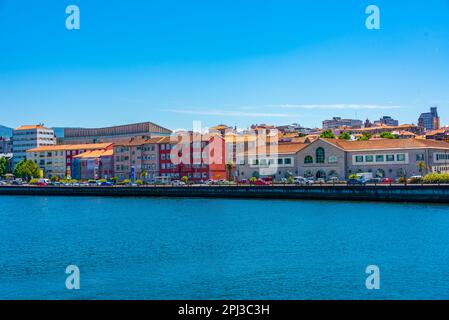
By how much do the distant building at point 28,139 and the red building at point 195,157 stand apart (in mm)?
78283

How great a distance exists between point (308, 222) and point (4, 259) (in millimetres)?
23597

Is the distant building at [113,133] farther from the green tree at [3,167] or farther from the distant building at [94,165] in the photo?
the green tree at [3,167]

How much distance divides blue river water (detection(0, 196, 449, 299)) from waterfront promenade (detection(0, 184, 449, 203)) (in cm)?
547

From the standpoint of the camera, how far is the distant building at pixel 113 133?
13107cm

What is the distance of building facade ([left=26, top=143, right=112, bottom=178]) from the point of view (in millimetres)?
130538

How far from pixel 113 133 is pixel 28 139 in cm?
4127

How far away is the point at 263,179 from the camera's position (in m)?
90.4

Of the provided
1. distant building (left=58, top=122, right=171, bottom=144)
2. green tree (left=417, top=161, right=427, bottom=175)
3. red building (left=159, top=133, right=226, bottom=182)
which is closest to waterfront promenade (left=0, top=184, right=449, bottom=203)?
green tree (left=417, top=161, right=427, bottom=175)

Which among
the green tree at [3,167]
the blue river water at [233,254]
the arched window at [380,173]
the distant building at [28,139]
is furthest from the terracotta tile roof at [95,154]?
the blue river water at [233,254]

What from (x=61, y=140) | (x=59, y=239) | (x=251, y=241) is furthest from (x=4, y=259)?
(x=61, y=140)

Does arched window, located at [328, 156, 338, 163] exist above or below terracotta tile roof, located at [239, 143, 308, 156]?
below

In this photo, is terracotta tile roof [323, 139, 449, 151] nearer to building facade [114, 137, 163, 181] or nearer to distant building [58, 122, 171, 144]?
building facade [114, 137, 163, 181]

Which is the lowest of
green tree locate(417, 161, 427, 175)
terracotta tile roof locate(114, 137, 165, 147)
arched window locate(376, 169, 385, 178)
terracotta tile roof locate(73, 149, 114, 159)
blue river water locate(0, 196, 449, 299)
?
blue river water locate(0, 196, 449, 299)
